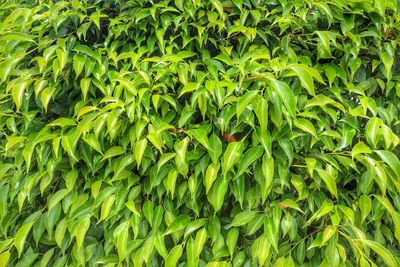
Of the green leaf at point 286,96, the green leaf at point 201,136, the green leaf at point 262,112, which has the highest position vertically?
the green leaf at point 286,96

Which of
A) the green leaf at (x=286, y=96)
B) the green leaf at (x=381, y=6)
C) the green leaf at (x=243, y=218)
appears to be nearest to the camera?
the green leaf at (x=286, y=96)

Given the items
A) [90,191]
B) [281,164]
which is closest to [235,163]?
[281,164]

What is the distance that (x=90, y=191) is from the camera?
4.48 ft

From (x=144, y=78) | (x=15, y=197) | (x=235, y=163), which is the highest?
(x=144, y=78)

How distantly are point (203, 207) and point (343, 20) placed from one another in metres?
0.75

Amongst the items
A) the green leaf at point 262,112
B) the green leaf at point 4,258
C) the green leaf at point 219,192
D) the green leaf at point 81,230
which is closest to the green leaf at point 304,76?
the green leaf at point 262,112

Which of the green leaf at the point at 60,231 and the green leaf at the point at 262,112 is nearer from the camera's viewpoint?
the green leaf at the point at 262,112

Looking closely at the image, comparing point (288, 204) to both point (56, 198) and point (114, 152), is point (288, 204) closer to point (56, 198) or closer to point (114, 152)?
point (114, 152)

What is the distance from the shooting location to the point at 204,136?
1.21 meters

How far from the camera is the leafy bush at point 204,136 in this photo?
1202 millimetres

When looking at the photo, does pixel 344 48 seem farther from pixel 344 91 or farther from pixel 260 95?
pixel 260 95

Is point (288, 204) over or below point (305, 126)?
below

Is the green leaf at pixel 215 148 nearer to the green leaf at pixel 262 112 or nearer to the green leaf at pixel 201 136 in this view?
the green leaf at pixel 201 136

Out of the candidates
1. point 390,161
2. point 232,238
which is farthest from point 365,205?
point 232,238
